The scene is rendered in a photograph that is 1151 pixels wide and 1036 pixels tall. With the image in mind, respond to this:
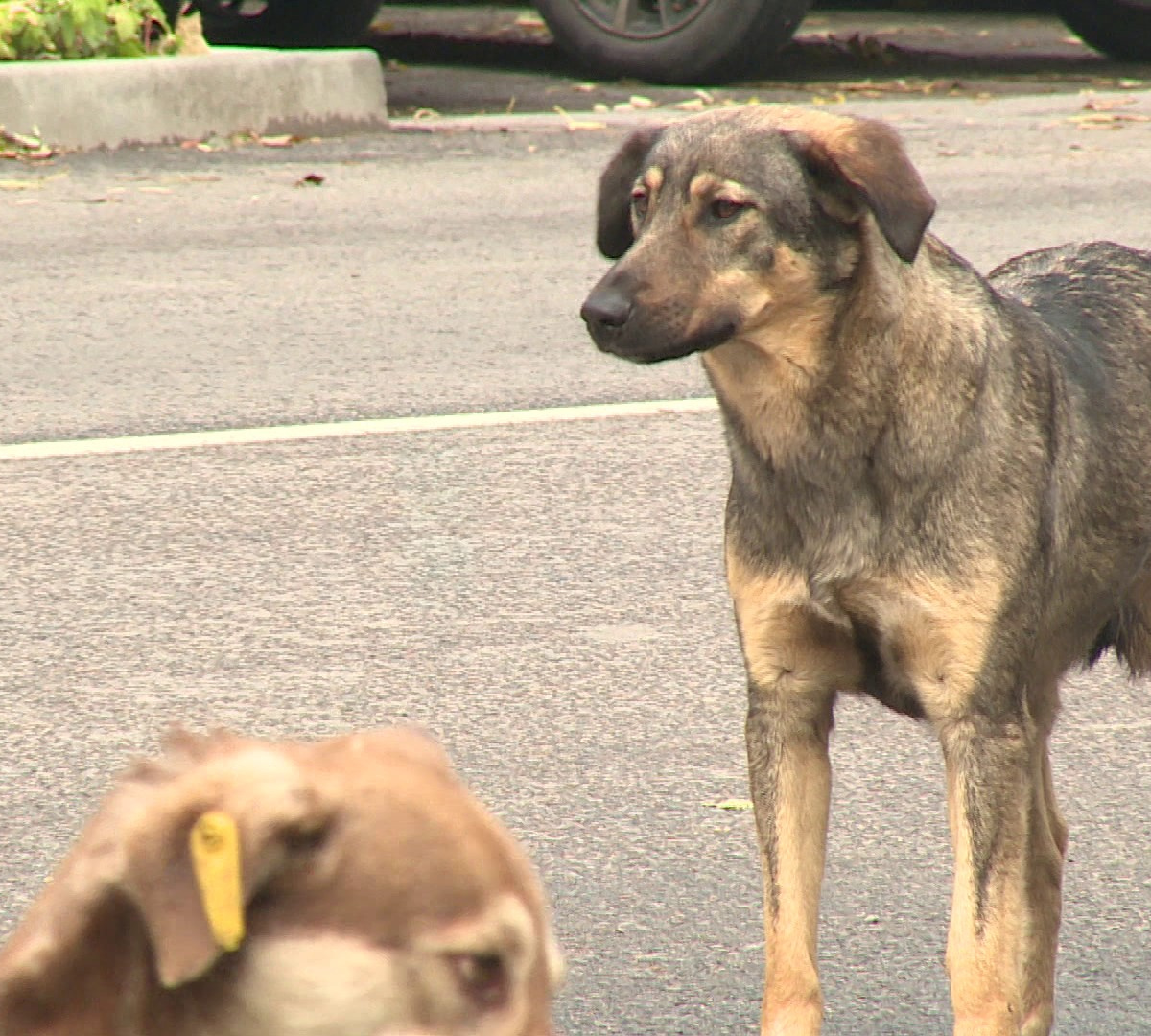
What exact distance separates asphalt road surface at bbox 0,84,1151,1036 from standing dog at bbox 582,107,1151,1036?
1.04 ft

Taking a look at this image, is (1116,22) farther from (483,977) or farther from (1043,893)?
(483,977)

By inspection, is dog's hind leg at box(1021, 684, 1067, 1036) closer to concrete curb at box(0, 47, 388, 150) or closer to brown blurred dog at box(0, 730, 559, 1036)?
brown blurred dog at box(0, 730, 559, 1036)

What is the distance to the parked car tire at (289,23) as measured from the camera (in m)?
15.3

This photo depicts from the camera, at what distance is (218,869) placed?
1.77 m

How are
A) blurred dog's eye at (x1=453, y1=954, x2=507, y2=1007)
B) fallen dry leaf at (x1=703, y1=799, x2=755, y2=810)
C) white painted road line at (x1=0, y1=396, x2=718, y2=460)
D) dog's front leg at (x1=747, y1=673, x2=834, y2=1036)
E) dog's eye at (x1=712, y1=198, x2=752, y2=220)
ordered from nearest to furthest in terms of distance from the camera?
1. blurred dog's eye at (x1=453, y1=954, x2=507, y2=1007)
2. dog's front leg at (x1=747, y1=673, x2=834, y2=1036)
3. dog's eye at (x1=712, y1=198, x2=752, y2=220)
4. fallen dry leaf at (x1=703, y1=799, x2=755, y2=810)
5. white painted road line at (x1=0, y1=396, x2=718, y2=460)

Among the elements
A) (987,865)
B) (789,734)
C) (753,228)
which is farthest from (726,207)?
(987,865)

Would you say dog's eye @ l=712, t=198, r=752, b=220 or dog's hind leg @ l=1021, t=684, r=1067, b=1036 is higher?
dog's eye @ l=712, t=198, r=752, b=220

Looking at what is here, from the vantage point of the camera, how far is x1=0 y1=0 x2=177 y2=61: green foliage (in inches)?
446

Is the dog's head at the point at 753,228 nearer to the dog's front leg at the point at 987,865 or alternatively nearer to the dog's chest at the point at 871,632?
the dog's chest at the point at 871,632

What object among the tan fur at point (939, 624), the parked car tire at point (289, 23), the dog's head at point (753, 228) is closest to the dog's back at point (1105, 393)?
the tan fur at point (939, 624)

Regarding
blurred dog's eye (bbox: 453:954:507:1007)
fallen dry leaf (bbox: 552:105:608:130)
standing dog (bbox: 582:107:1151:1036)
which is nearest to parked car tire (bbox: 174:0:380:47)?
fallen dry leaf (bbox: 552:105:608:130)

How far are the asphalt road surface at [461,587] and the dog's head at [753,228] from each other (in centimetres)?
109

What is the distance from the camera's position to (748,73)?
13.5m

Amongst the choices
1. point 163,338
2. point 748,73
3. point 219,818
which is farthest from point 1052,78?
point 219,818
